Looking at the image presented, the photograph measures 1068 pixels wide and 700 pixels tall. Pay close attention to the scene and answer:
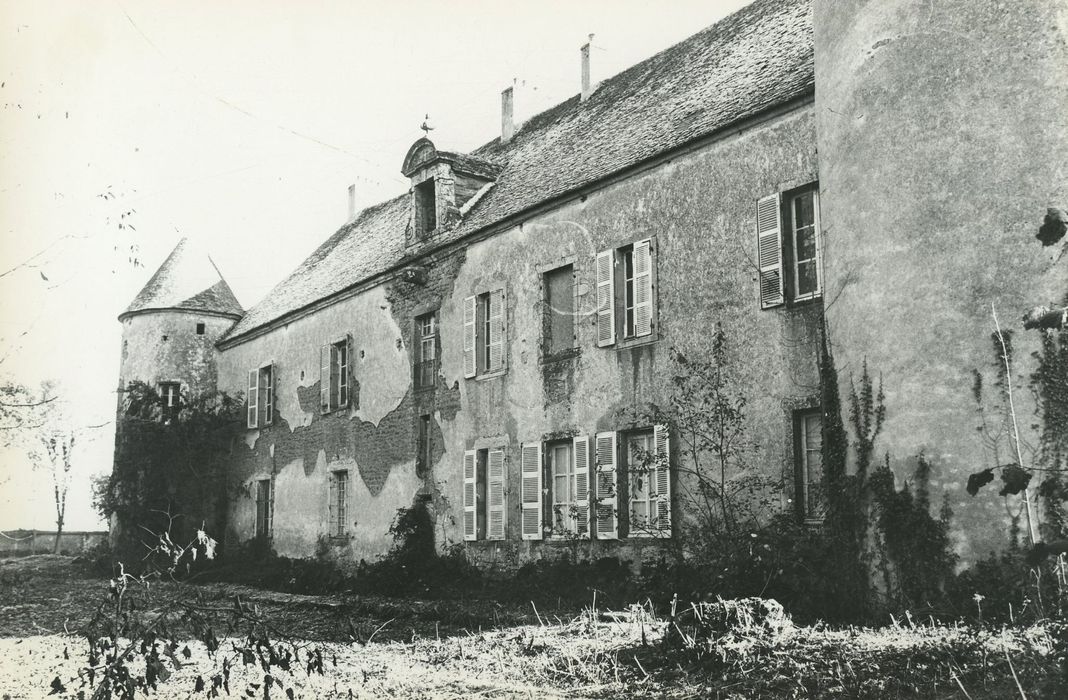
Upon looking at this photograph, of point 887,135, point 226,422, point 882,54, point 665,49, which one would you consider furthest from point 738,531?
point 226,422

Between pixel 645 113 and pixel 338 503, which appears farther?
pixel 338 503

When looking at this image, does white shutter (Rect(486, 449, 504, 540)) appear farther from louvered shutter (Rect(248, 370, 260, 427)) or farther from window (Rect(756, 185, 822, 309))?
louvered shutter (Rect(248, 370, 260, 427))

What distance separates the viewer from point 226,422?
24.2 meters

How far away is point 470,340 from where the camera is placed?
15.8 m

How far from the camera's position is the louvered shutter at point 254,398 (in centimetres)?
2342

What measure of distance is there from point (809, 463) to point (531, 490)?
469 cm

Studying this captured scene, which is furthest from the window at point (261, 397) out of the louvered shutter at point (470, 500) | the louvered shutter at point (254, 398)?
the louvered shutter at point (470, 500)

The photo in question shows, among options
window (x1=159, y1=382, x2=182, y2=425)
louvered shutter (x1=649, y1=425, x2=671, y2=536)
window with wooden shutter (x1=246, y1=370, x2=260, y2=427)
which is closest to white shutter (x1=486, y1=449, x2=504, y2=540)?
louvered shutter (x1=649, y1=425, x2=671, y2=536)

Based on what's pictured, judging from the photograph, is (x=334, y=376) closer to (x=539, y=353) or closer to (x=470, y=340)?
(x=470, y=340)

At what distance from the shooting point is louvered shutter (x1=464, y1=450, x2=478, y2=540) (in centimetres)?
1498

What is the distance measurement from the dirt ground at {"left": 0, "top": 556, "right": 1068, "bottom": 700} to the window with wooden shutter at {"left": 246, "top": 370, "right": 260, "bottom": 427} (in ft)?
40.4

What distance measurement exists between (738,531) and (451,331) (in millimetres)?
7310

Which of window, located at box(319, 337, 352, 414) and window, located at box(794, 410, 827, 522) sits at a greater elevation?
window, located at box(319, 337, 352, 414)

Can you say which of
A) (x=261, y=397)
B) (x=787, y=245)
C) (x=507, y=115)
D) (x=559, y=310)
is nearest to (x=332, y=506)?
(x=261, y=397)
